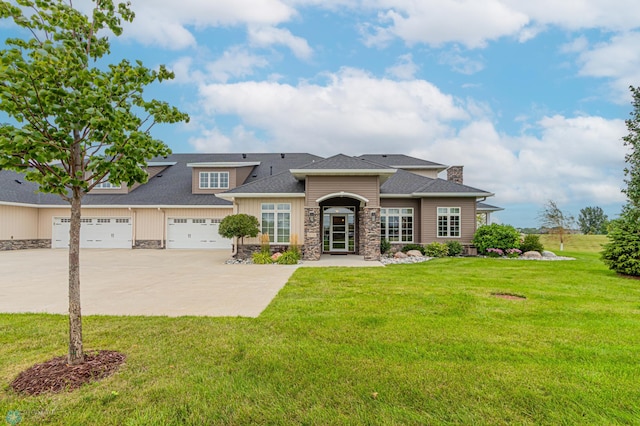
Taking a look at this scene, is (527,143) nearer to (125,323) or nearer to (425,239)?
(425,239)

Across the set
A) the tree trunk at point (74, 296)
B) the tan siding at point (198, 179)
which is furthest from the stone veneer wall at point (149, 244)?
the tree trunk at point (74, 296)

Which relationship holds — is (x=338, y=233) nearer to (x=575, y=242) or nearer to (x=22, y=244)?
(x=22, y=244)

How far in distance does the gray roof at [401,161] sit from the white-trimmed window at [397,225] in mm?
6350

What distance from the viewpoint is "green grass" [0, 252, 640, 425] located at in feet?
8.73

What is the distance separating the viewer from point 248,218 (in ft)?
44.3

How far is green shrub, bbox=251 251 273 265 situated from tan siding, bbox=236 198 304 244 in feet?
3.98

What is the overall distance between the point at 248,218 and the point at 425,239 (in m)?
8.88

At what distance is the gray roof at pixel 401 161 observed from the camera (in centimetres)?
2188

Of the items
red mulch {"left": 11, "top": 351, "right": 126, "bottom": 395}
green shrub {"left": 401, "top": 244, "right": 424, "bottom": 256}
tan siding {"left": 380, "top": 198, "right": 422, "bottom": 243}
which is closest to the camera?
red mulch {"left": 11, "top": 351, "right": 126, "bottom": 395}

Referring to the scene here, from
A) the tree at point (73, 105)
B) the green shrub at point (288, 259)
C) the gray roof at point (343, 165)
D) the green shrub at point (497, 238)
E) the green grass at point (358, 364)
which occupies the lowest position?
the green grass at point (358, 364)

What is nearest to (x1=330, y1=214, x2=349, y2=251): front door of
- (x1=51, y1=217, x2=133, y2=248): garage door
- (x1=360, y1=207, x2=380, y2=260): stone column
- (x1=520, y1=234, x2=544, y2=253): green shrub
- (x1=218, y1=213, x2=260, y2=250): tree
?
(x1=360, y1=207, x2=380, y2=260): stone column

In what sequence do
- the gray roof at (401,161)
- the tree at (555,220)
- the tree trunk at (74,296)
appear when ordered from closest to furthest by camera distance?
1. the tree trunk at (74,296)
2. the gray roof at (401,161)
3. the tree at (555,220)

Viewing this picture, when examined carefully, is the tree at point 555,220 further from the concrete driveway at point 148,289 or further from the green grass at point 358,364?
the concrete driveway at point 148,289

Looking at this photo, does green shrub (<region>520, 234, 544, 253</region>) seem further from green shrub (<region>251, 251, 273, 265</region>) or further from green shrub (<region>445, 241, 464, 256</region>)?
green shrub (<region>251, 251, 273, 265</region>)
